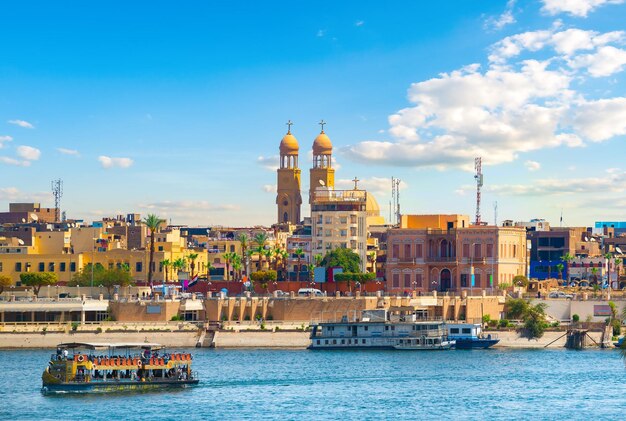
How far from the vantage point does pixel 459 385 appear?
108312mm

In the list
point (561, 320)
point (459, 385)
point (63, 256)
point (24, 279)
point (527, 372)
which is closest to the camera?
point (459, 385)

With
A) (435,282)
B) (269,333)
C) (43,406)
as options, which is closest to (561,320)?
(435,282)

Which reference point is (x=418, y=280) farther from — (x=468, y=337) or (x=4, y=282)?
(x=4, y=282)

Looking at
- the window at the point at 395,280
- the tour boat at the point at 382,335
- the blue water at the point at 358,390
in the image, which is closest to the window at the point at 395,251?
the window at the point at 395,280

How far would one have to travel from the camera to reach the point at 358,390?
342ft

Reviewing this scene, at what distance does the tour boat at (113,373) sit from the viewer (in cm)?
10100

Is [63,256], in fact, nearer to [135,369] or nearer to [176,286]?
[176,286]

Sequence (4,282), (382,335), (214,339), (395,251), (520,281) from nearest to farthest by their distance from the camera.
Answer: (382,335) → (214,339) → (4,282) → (520,281) → (395,251)

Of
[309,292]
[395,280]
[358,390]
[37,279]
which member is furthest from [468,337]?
[37,279]

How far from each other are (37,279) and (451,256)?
55202mm

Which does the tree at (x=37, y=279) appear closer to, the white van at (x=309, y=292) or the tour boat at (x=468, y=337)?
the white van at (x=309, y=292)

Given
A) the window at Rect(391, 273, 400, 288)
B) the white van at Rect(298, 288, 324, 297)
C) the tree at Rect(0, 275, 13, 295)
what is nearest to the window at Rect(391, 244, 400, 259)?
the window at Rect(391, 273, 400, 288)

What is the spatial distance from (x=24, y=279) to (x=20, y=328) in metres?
31.9

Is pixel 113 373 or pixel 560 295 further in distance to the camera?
pixel 560 295
